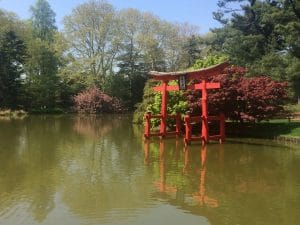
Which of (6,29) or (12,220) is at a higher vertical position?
(6,29)

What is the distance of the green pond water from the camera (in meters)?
7.29

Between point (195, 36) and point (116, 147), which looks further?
point (195, 36)

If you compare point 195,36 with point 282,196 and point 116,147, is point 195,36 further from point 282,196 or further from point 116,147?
point 282,196

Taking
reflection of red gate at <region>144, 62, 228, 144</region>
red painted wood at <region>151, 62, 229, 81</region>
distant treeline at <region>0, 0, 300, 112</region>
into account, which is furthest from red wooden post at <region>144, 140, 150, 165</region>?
distant treeline at <region>0, 0, 300, 112</region>

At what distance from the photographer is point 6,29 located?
43281 mm

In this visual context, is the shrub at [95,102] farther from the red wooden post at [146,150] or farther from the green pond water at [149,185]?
the green pond water at [149,185]

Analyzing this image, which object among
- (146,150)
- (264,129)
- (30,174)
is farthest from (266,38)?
(30,174)

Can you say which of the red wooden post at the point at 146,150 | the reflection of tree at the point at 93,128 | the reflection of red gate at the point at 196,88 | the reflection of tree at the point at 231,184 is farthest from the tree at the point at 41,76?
the reflection of tree at the point at 231,184

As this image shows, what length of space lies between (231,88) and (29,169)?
11256mm

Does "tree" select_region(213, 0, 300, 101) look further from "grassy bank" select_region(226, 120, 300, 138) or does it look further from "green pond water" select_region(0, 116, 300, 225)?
"green pond water" select_region(0, 116, 300, 225)

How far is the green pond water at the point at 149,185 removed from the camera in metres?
7.29

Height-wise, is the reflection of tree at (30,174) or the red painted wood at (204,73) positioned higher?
the red painted wood at (204,73)

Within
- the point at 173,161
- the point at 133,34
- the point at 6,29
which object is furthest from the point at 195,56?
the point at 173,161

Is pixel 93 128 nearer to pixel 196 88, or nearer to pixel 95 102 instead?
pixel 196 88
